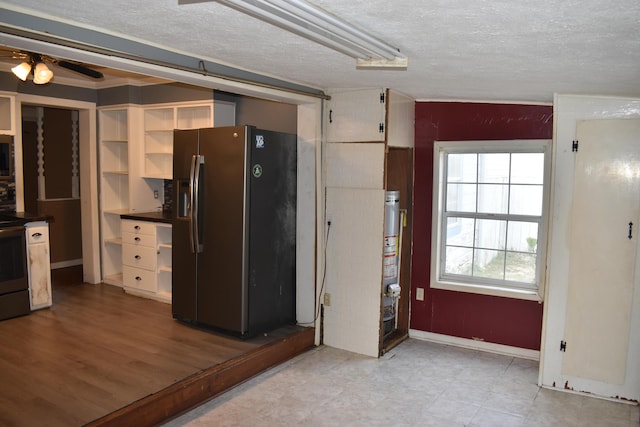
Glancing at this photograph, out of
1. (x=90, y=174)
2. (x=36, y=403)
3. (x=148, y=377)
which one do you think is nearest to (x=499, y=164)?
(x=148, y=377)

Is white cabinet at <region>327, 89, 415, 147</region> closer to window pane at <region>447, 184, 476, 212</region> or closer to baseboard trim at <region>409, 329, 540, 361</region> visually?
window pane at <region>447, 184, 476, 212</region>

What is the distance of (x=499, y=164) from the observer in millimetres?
4367

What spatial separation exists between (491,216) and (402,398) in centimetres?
182

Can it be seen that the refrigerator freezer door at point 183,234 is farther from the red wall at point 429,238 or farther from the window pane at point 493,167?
the window pane at point 493,167

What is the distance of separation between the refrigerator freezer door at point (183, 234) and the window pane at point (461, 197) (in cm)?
A: 231

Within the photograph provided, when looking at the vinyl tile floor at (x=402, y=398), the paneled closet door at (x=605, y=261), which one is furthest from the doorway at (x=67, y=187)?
the paneled closet door at (x=605, y=261)

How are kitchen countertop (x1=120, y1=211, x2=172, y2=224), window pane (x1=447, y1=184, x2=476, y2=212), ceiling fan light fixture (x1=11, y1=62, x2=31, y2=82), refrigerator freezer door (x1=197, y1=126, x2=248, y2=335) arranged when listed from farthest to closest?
kitchen countertop (x1=120, y1=211, x2=172, y2=224) < window pane (x1=447, y1=184, x2=476, y2=212) < refrigerator freezer door (x1=197, y1=126, x2=248, y2=335) < ceiling fan light fixture (x1=11, y1=62, x2=31, y2=82)

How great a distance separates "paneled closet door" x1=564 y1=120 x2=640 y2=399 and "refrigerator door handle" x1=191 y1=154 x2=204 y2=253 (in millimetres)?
2850

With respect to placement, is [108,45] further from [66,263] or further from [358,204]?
[66,263]

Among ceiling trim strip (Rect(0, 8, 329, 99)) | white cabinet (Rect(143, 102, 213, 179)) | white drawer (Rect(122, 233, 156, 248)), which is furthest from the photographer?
white cabinet (Rect(143, 102, 213, 179))

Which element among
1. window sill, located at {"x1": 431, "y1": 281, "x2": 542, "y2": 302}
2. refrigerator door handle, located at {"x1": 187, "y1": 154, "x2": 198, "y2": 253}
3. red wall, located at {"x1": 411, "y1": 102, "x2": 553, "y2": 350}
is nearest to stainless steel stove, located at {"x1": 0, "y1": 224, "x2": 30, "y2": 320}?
refrigerator door handle, located at {"x1": 187, "y1": 154, "x2": 198, "y2": 253}

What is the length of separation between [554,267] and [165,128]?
13.7 ft

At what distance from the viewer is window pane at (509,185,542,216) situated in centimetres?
422

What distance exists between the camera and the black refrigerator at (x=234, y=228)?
3953 mm
